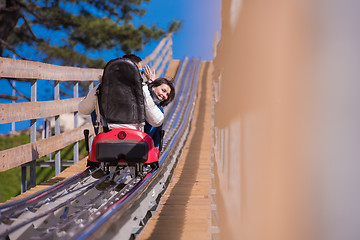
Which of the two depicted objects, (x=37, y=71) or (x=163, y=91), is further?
(x=37, y=71)

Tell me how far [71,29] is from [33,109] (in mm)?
8970

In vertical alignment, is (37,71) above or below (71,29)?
below

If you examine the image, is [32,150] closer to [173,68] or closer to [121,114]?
[121,114]

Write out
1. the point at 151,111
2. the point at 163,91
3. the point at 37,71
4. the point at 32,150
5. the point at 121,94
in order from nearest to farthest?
the point at 121,94 → the point at 151,111 → the point at 163,91 → the point at 32,150 → the point at 37,71

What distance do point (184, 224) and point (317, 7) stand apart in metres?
2.68

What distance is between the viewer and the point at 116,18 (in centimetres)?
1357

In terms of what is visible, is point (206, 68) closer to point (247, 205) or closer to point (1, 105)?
point (1, 105)

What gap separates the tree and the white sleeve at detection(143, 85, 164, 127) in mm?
9439

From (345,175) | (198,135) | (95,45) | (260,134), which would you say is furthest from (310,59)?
(95,45)

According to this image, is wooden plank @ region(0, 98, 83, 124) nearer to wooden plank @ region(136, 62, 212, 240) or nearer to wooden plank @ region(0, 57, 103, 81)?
wooden plank @ region(0, 57, 103, 81)

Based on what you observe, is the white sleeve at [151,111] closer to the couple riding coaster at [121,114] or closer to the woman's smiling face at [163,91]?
the couple riding coaster at [121,114]

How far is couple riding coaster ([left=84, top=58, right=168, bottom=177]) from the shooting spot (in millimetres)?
3156

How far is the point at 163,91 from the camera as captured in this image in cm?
368

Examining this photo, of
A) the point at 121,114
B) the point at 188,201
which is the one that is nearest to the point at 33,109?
the point at 121,114
